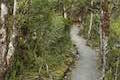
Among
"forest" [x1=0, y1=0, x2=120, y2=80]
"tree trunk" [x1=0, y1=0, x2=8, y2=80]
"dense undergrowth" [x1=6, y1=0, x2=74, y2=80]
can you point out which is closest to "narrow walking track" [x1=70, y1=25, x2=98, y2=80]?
"forest" [x1=0, y1=0, x2=120, y2=80]

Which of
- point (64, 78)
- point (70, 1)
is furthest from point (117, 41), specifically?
point (70, 1)

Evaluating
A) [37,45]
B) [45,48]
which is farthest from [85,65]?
[37,45]

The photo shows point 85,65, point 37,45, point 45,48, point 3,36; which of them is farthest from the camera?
point 85,65

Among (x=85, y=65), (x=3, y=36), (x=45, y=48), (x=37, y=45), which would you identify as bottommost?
(x=85, y=65)

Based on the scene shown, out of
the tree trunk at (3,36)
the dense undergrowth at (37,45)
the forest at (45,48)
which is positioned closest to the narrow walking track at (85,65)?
the forest at (45,48)

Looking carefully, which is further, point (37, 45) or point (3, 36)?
point (37, 45)

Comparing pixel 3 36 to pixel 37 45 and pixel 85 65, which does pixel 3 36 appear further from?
pixel 85 65

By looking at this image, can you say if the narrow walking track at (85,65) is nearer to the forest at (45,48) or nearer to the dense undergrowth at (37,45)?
the forest at (45,48)

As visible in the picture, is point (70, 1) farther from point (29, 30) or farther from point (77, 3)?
point (29, 30)

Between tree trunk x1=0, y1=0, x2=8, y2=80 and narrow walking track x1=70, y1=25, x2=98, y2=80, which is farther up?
tree trunk x1=0, y1=0, x2=8, y2=80

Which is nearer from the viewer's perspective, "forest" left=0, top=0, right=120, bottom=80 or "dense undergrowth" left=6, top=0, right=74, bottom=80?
"forest" left=0, top=0, right=120, bottom=80

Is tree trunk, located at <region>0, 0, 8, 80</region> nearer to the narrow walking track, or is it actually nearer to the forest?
the forest

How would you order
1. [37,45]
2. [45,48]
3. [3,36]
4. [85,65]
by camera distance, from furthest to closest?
[85,65] → [45,48] → [37,45] → [3,36]

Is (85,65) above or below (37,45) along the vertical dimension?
below
